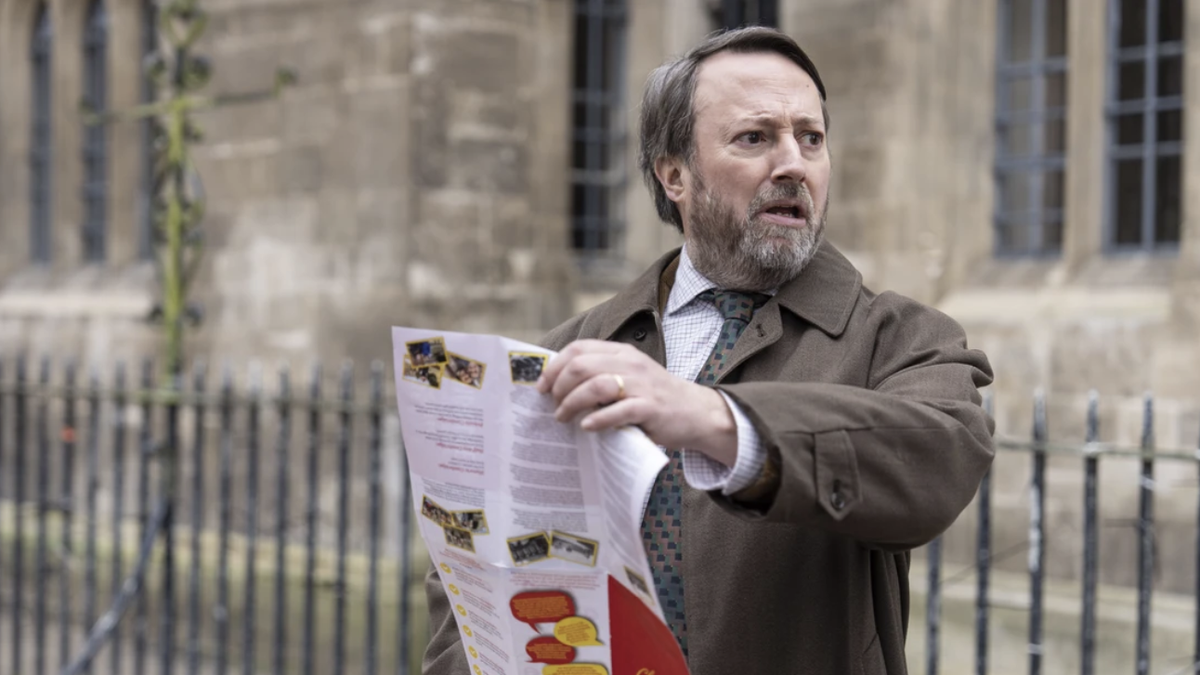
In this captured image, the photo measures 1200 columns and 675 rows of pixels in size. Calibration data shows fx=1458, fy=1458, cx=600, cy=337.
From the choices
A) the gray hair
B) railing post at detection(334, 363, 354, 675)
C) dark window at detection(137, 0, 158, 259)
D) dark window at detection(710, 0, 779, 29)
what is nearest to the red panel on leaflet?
the gray hair

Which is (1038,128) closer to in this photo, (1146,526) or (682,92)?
(1146,526)

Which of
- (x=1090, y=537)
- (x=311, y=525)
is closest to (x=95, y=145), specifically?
(x=311, y=525)

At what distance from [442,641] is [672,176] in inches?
32.6

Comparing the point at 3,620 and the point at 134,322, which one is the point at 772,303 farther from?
the point at 3,620

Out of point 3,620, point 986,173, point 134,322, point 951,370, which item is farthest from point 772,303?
point 3,620

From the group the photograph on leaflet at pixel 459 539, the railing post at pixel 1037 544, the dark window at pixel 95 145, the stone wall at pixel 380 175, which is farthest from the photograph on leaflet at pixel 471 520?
the dark window at pixel 95 145

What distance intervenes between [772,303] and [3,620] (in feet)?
26.2

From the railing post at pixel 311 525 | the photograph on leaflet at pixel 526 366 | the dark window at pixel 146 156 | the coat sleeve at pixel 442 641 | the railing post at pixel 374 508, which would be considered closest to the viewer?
the photograph on leaflet at pixel 526 366

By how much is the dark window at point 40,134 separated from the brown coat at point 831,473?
878cm

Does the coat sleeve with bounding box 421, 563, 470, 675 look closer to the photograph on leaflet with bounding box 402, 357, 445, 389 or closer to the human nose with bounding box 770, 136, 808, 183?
the photograph on leaflet with bounding box 402, 357, 445, 389

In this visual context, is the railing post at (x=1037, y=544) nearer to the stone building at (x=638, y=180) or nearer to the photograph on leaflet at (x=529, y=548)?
the stone building at (x=638, y=180)

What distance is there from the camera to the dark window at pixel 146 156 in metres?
9.14

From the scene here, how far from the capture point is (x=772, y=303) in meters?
2.11

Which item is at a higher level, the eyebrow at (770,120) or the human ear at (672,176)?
the eyebrow at (770,120)
